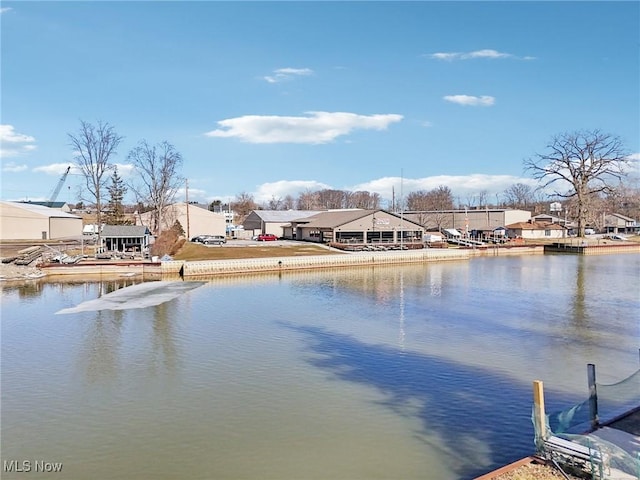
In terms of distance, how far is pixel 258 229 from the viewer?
74.2 metres

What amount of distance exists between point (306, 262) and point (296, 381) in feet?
98.4

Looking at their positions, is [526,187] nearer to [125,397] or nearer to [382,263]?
[382,263]

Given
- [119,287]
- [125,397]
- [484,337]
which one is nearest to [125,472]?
[125,397]

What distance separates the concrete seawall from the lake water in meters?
11.1

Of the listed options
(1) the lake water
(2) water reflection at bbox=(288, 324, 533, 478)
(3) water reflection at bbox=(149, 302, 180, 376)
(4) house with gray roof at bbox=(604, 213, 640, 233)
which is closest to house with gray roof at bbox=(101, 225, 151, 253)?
(1) the lake water

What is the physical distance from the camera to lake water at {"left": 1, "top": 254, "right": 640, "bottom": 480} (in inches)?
368

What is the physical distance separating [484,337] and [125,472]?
1319 cm

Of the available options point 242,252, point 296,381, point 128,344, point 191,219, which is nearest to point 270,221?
point 191,219

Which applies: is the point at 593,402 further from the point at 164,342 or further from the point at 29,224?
the point at 29,224

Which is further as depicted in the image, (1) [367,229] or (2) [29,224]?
(1) [367,229]

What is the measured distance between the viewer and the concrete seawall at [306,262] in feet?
125

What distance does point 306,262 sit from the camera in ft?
142

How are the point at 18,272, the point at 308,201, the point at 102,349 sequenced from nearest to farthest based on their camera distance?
the point at 102,349 < the point at 18,272 < the point at 308,201

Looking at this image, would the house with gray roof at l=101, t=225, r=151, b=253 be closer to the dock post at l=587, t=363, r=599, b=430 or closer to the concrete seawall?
the concrete seawall
